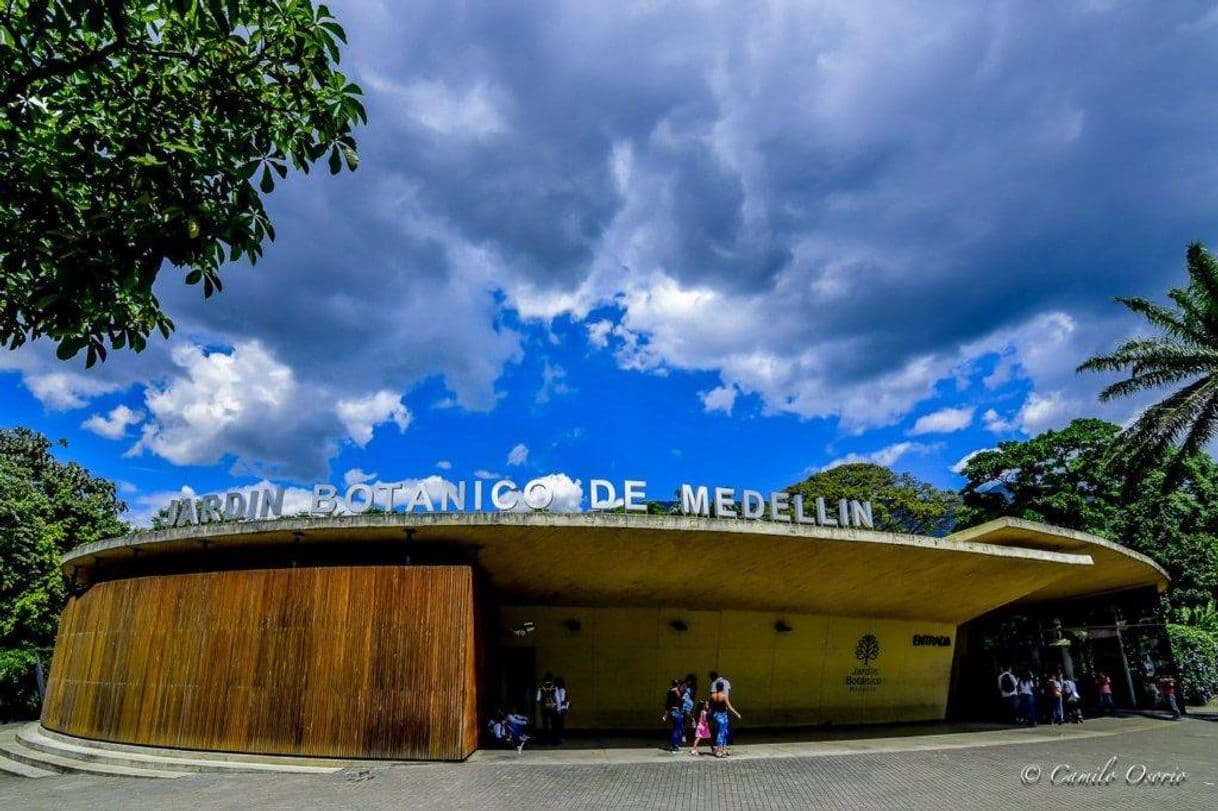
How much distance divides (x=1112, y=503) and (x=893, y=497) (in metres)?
18.7

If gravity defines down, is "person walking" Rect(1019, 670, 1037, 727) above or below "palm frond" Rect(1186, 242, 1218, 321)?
below

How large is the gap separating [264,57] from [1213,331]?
25643mm

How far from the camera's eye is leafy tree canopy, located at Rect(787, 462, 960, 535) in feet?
163

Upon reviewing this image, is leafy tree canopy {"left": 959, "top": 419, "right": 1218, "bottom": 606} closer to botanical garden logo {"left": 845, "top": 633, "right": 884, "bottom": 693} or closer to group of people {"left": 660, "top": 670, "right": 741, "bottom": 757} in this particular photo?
botanical garden logo {"left": 845, "top": 633, "right": 884, "bottom": 693}

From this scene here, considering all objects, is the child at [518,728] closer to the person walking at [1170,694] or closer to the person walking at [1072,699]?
the person walking at [1072,699]

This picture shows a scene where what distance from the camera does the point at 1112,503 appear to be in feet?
106

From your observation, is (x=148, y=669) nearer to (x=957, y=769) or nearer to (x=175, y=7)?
(x=175, y=7)

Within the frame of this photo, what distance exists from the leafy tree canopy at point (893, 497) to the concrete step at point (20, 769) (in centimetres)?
4374

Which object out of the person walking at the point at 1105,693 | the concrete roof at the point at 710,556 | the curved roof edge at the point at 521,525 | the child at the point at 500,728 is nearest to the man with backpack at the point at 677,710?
the concrete roof at the point at 710,556

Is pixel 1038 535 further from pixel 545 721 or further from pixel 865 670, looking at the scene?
pixel 545 721

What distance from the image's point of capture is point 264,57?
5.95 metres

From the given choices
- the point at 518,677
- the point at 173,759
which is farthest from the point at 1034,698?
the point at 173,759

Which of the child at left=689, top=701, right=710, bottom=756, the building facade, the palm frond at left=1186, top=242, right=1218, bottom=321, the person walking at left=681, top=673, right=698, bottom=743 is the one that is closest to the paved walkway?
the child at left=689, top=701, right=710, bottom=756

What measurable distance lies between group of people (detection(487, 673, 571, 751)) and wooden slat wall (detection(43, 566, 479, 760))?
99cm
